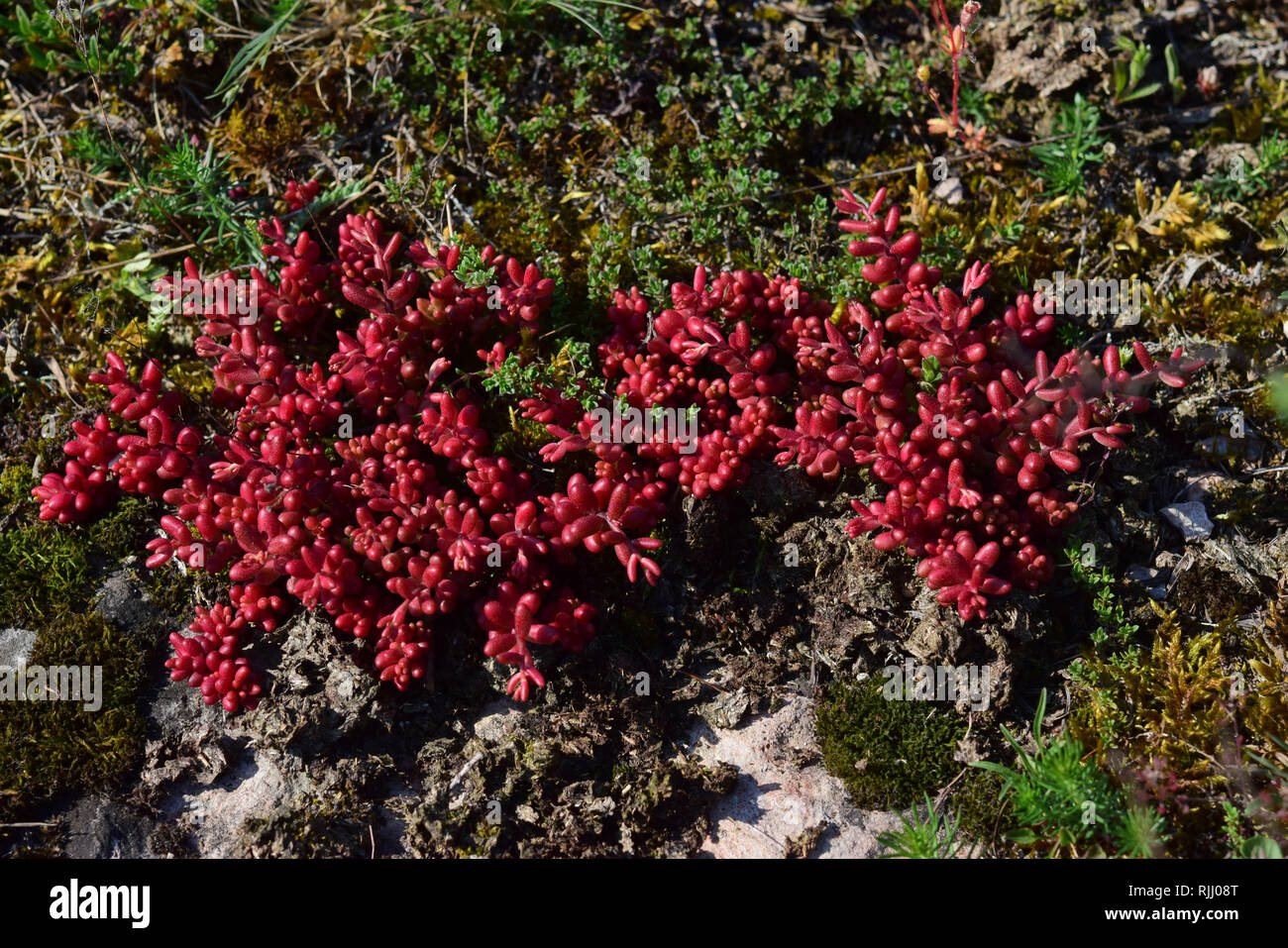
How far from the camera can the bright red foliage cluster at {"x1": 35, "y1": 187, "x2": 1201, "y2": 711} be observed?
4199 mm

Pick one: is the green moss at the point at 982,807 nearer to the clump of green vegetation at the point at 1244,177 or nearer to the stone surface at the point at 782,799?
the stone surface at the point at 782,799

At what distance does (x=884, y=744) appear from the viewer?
4.18m

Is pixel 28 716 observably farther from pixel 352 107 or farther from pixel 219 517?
pixel 352 107

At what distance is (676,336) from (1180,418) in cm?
248

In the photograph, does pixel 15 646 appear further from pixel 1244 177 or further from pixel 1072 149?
pixel 1244 177

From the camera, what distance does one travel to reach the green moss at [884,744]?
4125mm

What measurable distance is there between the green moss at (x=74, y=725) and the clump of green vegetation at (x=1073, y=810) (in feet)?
12.2

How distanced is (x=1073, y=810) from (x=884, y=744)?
2.57ft

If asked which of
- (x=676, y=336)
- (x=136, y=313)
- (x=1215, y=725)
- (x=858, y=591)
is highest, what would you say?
(x=136, y=313)

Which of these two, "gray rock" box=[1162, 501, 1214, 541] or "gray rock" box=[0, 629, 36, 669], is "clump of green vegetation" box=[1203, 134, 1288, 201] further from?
"gray rock" box=[0, 629, 36, 669]

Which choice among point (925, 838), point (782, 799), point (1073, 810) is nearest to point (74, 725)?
point (782, 799)

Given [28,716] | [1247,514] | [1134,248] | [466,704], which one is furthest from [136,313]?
[1247,514]

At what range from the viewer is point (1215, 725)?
3.97 meters

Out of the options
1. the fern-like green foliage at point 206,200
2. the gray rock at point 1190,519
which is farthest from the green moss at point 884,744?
the fern-like green foliage at point 206,200
